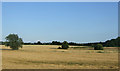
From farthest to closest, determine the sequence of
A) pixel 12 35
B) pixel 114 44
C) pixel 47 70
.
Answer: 1. pixel 114 44
2. pixel 12 35
3. pixel 47 70

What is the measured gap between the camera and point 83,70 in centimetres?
1298

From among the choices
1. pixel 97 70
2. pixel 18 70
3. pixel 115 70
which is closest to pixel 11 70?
pixel 18 70

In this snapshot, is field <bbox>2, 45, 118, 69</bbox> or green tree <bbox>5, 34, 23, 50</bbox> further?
green tree <bbox>5, 34, 23, 50</bbox>

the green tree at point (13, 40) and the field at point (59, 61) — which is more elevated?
the green tree at point (13, 40)

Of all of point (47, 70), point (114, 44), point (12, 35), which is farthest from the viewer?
point (114, 44)

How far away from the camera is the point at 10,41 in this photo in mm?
43781

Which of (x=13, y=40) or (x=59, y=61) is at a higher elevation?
(x=13, y=40)

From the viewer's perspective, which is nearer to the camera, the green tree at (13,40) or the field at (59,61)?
the field at (59,61)

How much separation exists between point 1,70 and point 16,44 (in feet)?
106

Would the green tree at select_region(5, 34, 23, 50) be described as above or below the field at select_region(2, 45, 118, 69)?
above

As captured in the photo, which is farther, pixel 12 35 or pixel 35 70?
pixel 12 35

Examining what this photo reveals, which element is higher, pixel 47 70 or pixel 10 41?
pixel 10 41

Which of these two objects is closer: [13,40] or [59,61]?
[59,61]

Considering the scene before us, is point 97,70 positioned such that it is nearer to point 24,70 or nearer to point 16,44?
point 24,70
